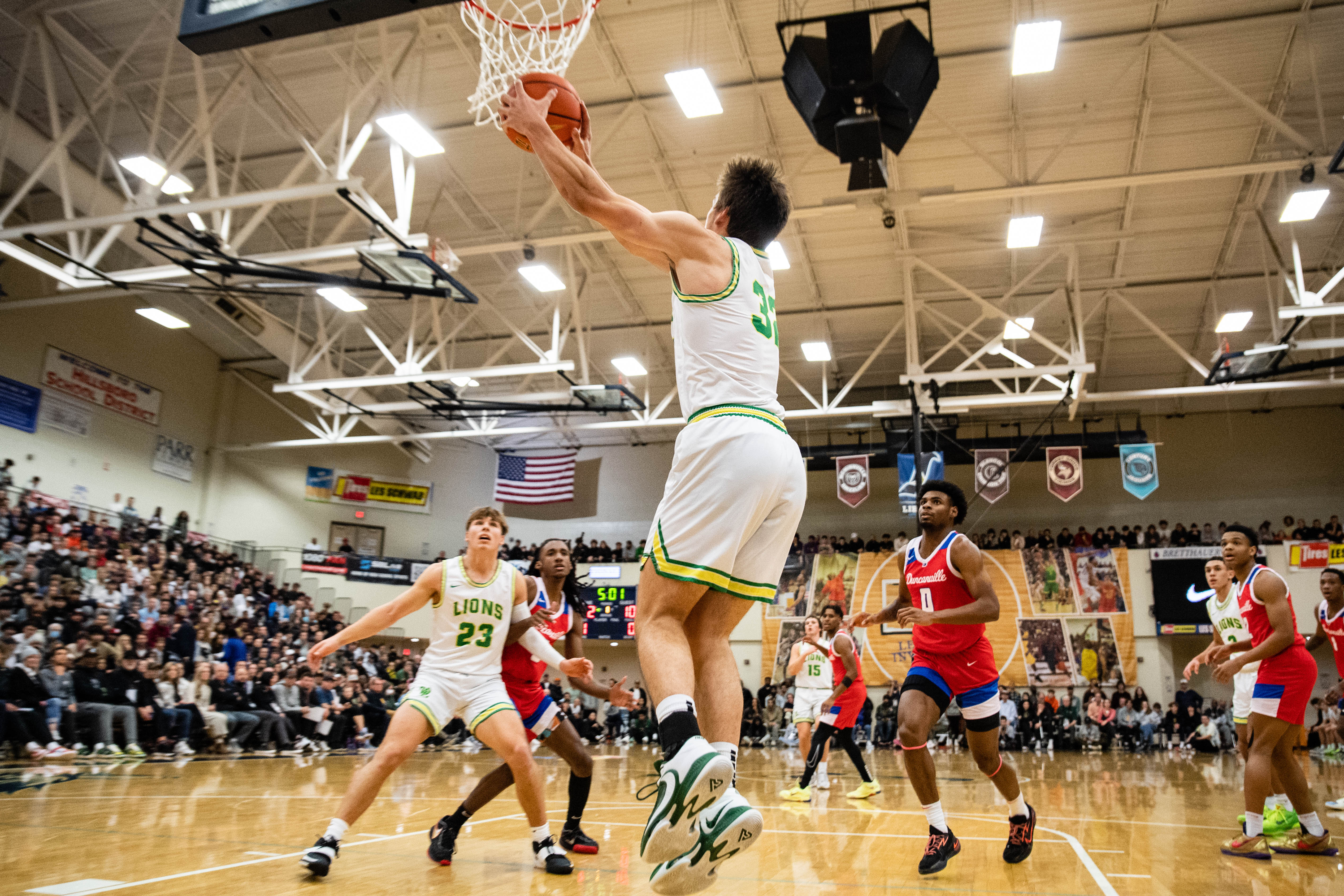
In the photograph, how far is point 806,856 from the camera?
15.9ft

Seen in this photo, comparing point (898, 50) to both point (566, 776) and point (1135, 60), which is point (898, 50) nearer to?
point (1135, 60)

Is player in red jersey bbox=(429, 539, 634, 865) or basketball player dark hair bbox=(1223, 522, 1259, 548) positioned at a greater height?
basketball player dark hair bbox=(1223, 522, 1259, 548)

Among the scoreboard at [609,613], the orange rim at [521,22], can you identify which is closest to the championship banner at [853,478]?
the scoreboard at [609,613]

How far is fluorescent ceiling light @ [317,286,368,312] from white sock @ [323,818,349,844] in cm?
1357

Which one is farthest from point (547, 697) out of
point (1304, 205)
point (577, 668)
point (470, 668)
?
point (1304, 205)

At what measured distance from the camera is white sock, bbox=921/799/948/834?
15.4ft

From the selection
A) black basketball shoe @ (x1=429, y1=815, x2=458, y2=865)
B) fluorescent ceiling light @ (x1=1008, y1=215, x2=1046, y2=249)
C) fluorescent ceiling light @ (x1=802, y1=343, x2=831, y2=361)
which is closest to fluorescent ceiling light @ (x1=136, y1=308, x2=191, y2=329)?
fluorescent ceiling light @ (x1=802, y1=343, x2=831, y2=361)

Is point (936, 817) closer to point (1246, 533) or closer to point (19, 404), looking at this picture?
point (1246, 533)

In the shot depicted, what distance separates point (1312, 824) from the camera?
5.29 m

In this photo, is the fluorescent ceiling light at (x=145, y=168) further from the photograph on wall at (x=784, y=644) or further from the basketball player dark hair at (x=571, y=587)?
the photograph on wall at (x=784, y=644)

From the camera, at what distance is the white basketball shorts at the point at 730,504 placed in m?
2.48

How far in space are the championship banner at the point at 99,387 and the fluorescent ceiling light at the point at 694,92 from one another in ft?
51.0

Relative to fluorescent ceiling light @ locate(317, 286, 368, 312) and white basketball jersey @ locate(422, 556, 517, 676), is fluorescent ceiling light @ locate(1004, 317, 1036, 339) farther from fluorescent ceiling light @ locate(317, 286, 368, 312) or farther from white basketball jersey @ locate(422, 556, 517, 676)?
white basketball jersey @ locate(422, 556, 517, 676)

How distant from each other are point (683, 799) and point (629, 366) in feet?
63.6
